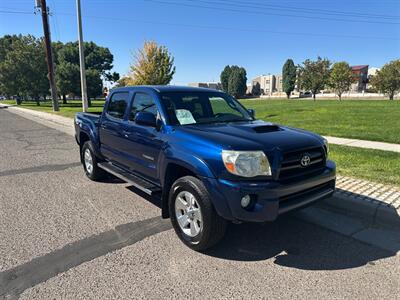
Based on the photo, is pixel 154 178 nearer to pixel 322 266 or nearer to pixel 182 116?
pixel 182 116

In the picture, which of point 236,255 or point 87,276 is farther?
point 236,255

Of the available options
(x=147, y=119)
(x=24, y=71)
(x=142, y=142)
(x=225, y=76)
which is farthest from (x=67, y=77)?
(x=225, y=76)

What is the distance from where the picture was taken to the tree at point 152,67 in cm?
3331

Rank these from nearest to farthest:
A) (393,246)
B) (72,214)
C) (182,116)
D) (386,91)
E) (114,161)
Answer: (393,246) < (182,116) < (72,214) < (114,161) < (386,91)

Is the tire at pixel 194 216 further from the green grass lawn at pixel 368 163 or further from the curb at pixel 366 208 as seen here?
the green grass lawn at pixel 368 163

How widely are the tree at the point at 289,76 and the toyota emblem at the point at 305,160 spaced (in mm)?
85681

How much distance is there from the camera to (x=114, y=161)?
5.45m

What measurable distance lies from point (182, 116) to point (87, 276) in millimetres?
2174

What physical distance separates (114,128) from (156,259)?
8.16ft

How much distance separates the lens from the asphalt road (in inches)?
116

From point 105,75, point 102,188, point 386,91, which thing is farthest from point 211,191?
point 105,75

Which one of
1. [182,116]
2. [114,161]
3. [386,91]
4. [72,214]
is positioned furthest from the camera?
[386,91]

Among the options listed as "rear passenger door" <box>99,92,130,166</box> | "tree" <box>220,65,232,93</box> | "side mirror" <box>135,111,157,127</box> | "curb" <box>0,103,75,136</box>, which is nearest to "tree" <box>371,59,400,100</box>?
"curb" <box>0,103,75,136</box>

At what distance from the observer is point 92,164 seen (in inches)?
245
